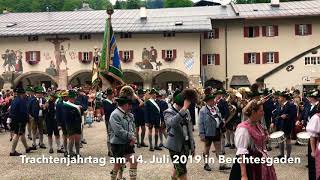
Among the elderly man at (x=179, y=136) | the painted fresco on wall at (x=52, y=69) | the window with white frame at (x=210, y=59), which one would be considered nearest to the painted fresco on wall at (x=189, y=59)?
the window with white frame at (x=210, y=59)

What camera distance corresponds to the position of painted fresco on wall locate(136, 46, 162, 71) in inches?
1769

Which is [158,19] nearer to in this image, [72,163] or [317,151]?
[72,163]

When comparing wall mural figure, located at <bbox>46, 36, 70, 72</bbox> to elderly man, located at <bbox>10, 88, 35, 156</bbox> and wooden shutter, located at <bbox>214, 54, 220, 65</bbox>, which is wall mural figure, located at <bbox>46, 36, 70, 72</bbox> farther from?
elderly man, located at <bbox>10, 88, 35, 156</bbox>

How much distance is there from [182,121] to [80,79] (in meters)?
41.1

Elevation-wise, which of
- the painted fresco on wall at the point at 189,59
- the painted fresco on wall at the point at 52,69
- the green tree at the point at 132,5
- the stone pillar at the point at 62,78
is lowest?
the stone pillar at the point at 62,78

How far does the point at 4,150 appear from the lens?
14641 mm

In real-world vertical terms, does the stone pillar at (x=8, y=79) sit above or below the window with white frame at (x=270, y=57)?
below

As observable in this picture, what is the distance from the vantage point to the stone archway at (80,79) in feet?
153

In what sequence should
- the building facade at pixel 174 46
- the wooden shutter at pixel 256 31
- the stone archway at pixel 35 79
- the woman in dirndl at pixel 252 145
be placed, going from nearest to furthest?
the woman in dirndl at pixel 252 145 < the building facade at pixel 174 46 < the wooden shutter at pixel 256 31 < the stone archway at pixel 35 79

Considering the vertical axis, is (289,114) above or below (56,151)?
above

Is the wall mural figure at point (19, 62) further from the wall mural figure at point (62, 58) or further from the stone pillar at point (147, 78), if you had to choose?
A: the stone pillar at point (147, 78)

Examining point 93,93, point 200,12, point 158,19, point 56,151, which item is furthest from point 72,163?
point 200,12

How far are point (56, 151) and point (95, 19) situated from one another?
35525 millimetres

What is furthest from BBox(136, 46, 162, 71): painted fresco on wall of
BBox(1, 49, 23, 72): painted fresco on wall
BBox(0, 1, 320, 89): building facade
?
BBox(1, 49, 23, 72): painted fresco on wall
